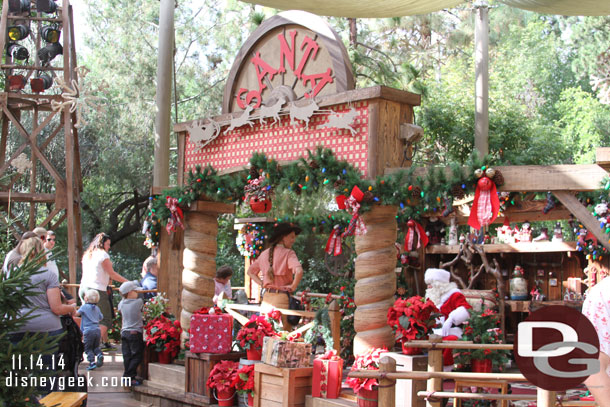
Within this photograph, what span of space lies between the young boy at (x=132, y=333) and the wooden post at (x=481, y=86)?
7.64 metres

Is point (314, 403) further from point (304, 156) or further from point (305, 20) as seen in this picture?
point (305, 20)

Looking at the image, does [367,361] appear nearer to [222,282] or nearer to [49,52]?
[222,282]

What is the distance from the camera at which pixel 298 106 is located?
20.9 ft

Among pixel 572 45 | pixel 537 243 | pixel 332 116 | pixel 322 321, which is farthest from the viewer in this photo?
pixel 572 45

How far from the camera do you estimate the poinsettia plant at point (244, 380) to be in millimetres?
6027

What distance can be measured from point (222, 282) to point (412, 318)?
13.6 feet

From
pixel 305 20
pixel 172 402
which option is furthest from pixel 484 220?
pixel 172 402

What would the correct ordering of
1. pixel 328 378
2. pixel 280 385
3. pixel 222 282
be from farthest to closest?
pixel 222 282 < pixel 280 385 < pixel 328 378

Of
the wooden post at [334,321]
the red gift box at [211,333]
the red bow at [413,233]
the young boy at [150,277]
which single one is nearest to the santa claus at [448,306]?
the red bow at [413,233]

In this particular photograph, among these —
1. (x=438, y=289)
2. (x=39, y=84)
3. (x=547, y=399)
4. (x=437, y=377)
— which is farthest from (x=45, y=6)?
(x=547, y=399)

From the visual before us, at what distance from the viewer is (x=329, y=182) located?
237 inches

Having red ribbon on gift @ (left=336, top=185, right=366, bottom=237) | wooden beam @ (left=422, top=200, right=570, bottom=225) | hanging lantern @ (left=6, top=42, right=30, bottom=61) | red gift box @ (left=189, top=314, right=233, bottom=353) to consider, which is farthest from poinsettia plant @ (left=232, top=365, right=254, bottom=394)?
hanging lantern @ (left=6, top=42, right=30, bottom=61)

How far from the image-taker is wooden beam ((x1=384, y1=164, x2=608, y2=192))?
496 cm

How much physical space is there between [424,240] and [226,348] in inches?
86.5
